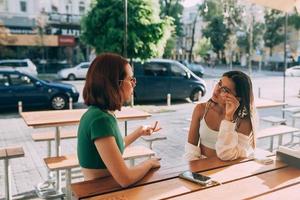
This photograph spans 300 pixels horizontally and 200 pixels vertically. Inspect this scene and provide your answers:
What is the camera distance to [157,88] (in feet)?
44.3

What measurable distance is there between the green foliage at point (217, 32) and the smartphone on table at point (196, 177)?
41.0 metres

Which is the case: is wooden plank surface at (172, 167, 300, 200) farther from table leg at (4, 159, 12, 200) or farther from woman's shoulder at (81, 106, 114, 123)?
table leg at (4, 159, 12, 200)

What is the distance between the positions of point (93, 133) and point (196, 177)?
0.70m

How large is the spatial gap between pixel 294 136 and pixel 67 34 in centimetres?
2746

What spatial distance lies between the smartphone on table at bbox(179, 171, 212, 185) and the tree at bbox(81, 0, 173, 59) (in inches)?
372

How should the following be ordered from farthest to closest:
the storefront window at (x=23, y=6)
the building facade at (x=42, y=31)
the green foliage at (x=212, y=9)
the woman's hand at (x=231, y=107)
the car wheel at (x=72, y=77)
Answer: the green foliage at (x=212, y=9) < the storefront window at (x=23, y=6) < the building facade at (x=42, y=31) < the car wheel at (x=72, y=77) < the woman's hand at (x=231, y=107)

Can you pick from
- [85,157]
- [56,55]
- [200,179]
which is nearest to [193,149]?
[200,179]

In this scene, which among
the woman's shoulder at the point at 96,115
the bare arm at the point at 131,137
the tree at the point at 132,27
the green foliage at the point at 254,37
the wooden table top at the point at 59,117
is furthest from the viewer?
the green foliage at the point at 254,37

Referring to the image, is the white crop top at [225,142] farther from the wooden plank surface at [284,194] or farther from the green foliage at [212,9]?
the green foliage at [212,9]

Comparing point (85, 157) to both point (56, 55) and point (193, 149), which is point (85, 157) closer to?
point (193, 149)

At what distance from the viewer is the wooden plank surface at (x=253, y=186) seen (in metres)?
1.94

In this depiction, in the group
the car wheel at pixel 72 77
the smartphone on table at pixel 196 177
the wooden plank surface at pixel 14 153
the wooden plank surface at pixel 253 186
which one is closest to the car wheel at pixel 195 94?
the wooden plank surface at pixel 14 153

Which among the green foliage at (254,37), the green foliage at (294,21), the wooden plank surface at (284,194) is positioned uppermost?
the green foliage at (294,21)

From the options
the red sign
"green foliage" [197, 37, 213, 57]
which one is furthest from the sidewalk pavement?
"green foliage" [197, 37, 213, 57]
